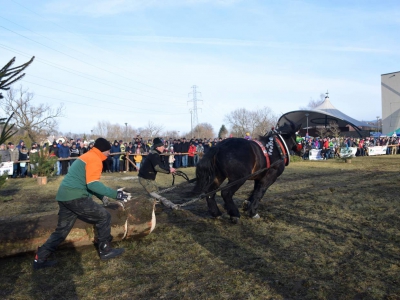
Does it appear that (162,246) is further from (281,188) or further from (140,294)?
(281,188)

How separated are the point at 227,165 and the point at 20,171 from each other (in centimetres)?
1246

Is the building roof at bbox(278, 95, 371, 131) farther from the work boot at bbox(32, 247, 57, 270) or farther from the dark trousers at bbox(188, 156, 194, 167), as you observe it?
the work boot at bbox(32, 247, 57, 270)

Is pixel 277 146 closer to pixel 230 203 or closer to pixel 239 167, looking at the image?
pixel 239 167

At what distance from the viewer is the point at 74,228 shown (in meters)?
5.56

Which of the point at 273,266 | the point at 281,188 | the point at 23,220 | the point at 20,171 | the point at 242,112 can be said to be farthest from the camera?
the point at 242,112

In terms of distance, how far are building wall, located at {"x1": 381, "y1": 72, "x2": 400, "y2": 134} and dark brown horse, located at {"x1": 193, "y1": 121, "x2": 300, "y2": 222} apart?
40.9m

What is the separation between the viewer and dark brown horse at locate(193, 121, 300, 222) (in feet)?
23.7

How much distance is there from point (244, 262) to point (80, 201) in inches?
96.5

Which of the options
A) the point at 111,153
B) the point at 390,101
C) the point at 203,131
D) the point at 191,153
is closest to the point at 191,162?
the point at 191,153

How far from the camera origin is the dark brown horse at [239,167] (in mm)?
7223

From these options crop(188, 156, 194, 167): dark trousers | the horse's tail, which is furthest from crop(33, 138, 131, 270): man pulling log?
crop(188, 156, 194, 167): dark trousers

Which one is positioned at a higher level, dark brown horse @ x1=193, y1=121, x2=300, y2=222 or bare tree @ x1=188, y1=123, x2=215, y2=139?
bare tree @ x1=188, y1=123, x2=215, y2=139

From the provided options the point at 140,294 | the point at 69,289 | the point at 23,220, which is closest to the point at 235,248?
the point at 140,294

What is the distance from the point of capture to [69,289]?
4320mm
